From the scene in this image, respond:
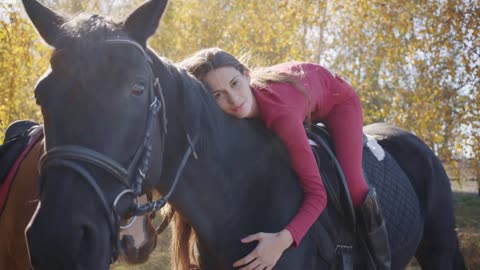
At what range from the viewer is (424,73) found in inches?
347

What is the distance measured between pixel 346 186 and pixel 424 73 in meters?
6.47

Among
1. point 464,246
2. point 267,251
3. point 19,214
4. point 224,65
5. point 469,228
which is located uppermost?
point 224,65

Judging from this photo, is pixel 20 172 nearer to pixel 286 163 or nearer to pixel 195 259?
pixel 195 259

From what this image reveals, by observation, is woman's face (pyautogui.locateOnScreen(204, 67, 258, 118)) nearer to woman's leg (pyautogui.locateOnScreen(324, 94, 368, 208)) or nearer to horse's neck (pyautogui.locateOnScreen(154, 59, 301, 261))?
horse's neck (pyautogui.locateOnScreen(154, 59, 301, 261))

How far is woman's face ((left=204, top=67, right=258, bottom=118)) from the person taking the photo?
2.67 meters

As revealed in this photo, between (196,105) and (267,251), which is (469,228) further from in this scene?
(196,105)

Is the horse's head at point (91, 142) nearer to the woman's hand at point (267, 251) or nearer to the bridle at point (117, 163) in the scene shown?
the bridle at point (117, 163)

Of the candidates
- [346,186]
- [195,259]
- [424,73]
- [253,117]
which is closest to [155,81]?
[253,117]

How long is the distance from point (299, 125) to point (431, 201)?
1796 mm

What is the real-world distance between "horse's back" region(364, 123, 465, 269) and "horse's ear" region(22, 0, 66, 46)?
267cm

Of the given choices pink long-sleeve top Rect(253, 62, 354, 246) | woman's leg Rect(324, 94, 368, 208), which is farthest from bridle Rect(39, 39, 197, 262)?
woman's leg Rect(324, 94, 368, 208)

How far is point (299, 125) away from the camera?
2639 mm

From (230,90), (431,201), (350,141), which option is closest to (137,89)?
(230,90)

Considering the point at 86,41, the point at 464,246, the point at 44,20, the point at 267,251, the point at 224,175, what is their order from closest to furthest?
the point at 86,41 < the point at 44,20 < the point at 267,251 < the point at 224,175 < the point at 464,246
